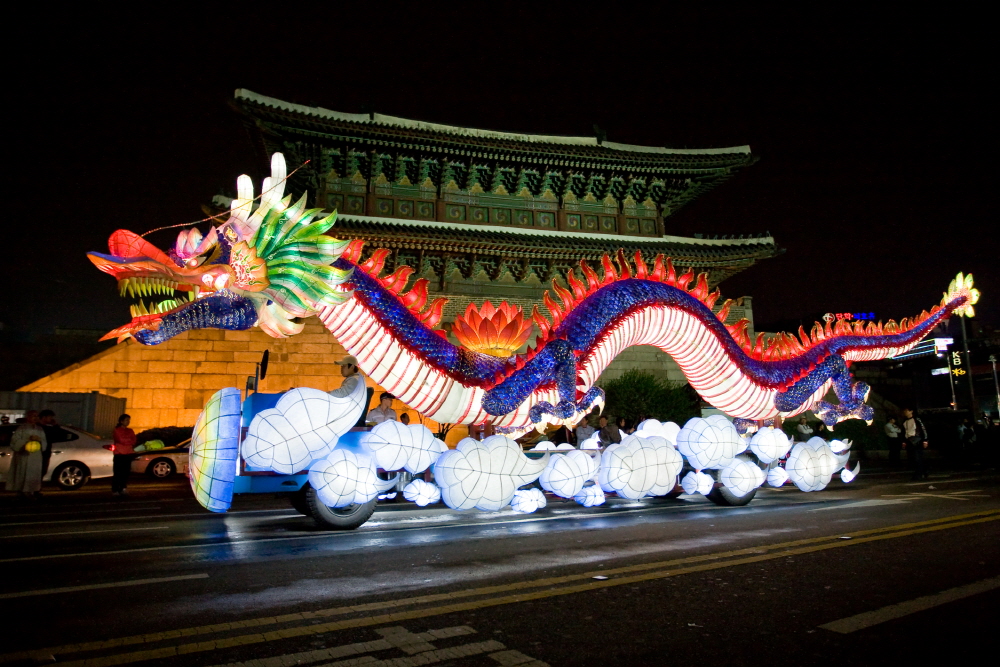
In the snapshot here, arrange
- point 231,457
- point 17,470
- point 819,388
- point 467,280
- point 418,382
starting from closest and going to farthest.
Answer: point 231,457 < point 418,382 < point 819,388 < point 17,470 < point 467,280

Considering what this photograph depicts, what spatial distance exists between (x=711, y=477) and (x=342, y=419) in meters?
4.56

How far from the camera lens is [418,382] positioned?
673 centimetres

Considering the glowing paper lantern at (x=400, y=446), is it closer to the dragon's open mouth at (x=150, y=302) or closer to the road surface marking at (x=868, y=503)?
the dragon's open mouth at (x=150, y=302)

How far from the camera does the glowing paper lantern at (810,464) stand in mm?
7914

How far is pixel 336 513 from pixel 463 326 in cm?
251

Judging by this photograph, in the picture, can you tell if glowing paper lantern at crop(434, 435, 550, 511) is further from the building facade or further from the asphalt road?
the building facade

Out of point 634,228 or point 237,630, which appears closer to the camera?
point 237,630

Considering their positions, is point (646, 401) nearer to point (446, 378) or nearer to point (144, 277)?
point (446, 378)

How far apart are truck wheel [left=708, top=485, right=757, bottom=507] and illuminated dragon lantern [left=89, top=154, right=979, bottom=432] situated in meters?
1.20

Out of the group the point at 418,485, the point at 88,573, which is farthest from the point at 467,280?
the point at 88,573

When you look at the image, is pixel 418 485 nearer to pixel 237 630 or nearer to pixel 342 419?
pixel 342 419

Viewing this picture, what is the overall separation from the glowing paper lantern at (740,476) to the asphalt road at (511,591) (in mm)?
650

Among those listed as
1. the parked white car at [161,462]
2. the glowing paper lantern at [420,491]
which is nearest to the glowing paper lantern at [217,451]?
the glowing paper lantern at [420,491]

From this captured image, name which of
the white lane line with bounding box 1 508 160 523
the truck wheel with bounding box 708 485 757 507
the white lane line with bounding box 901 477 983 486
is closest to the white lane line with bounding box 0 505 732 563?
the truck wheel with bounding box 708 485 757 507
